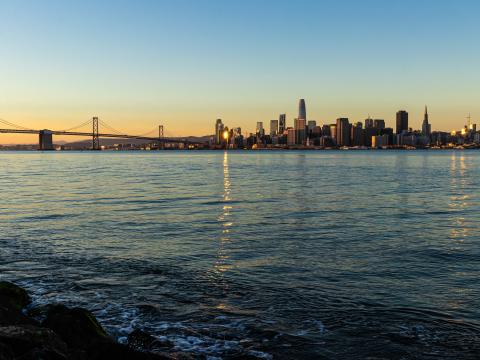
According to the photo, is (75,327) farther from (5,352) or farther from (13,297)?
(13,297)

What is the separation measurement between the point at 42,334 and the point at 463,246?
13.8 meters

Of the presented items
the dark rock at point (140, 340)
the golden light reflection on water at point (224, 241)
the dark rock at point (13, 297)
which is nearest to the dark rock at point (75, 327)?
the dark rock at point (140, 340)

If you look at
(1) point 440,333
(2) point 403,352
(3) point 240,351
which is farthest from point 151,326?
(1) point 440,333

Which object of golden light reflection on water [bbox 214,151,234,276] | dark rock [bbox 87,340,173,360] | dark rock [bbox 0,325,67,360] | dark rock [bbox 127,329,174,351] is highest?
dark rock [bbox 0,325,67,360]


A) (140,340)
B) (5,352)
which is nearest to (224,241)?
(140,340)

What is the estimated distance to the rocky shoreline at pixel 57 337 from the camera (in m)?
6.46

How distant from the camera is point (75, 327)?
7957 millimetres

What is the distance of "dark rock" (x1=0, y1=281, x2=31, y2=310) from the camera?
31.0ft

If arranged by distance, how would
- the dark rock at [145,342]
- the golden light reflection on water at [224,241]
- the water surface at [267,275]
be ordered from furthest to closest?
1. the golden light reflection on water at [224,241]
2. the water surface at [267,275]
3. the dark rock at [145,342]

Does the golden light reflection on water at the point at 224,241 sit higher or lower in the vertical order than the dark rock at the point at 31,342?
lower

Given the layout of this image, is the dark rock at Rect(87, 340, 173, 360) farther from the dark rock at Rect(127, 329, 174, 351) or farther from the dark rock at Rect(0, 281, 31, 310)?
the dark rock at Rect(0, 281, 31, 310)

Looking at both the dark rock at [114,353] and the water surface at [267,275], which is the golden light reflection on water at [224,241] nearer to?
the water surface at [267,275]

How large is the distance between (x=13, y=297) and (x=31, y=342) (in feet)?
12.1

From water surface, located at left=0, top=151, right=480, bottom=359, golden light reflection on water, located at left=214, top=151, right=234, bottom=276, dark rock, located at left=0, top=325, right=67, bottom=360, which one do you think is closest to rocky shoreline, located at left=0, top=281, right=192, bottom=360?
dark rock, located at left=0, top=325, right=67, bottom=360
